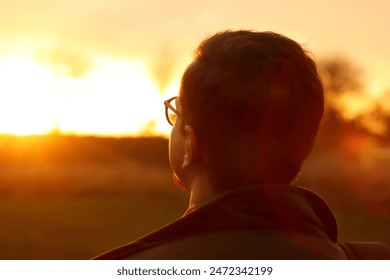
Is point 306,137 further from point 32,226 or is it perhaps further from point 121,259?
point 32,226

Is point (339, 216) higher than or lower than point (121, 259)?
lower

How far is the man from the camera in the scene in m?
1.26

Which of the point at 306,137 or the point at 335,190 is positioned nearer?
the point at 306,137

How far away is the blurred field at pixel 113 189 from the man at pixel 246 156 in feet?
22.6

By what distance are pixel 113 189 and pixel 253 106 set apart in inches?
432

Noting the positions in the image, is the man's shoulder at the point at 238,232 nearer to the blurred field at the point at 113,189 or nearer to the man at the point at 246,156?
the man at the point at 246,156

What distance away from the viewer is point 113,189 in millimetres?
12109

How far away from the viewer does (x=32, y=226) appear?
28.7ft

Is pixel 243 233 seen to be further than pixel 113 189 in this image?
No

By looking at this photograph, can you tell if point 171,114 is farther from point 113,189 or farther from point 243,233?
point 113,189

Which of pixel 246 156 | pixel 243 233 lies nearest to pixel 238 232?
pixel 243 233
